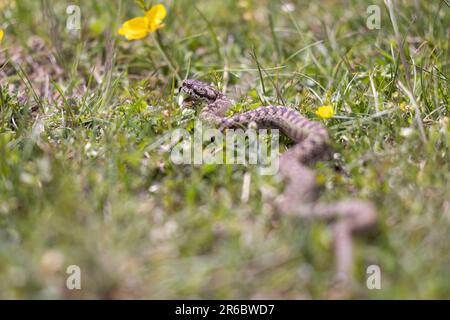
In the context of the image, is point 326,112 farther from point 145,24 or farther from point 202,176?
point 145,24

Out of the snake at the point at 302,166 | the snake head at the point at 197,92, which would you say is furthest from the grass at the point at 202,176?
the snake head at the point at 197,92

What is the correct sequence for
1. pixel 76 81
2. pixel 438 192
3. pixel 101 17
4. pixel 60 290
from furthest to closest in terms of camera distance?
pixel 101 17 < pixel 76 81 < pixel 438 192 < pixel 60 290

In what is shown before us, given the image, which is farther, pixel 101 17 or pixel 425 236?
pixel 101 17

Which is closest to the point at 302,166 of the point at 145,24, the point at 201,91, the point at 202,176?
the point at 202,176

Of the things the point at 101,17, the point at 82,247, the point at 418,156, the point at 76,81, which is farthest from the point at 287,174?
the point at 101,17

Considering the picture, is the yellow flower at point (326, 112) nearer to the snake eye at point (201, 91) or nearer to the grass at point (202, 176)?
the grass at point (202, 176)

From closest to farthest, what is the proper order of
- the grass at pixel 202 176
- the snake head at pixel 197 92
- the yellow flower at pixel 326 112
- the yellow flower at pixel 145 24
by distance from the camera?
the grass at pixel 202 176 < the yellow flower at pixel 326 112 < the yellow flower at pixel 145 24 < the snake head at pixel 197 92
